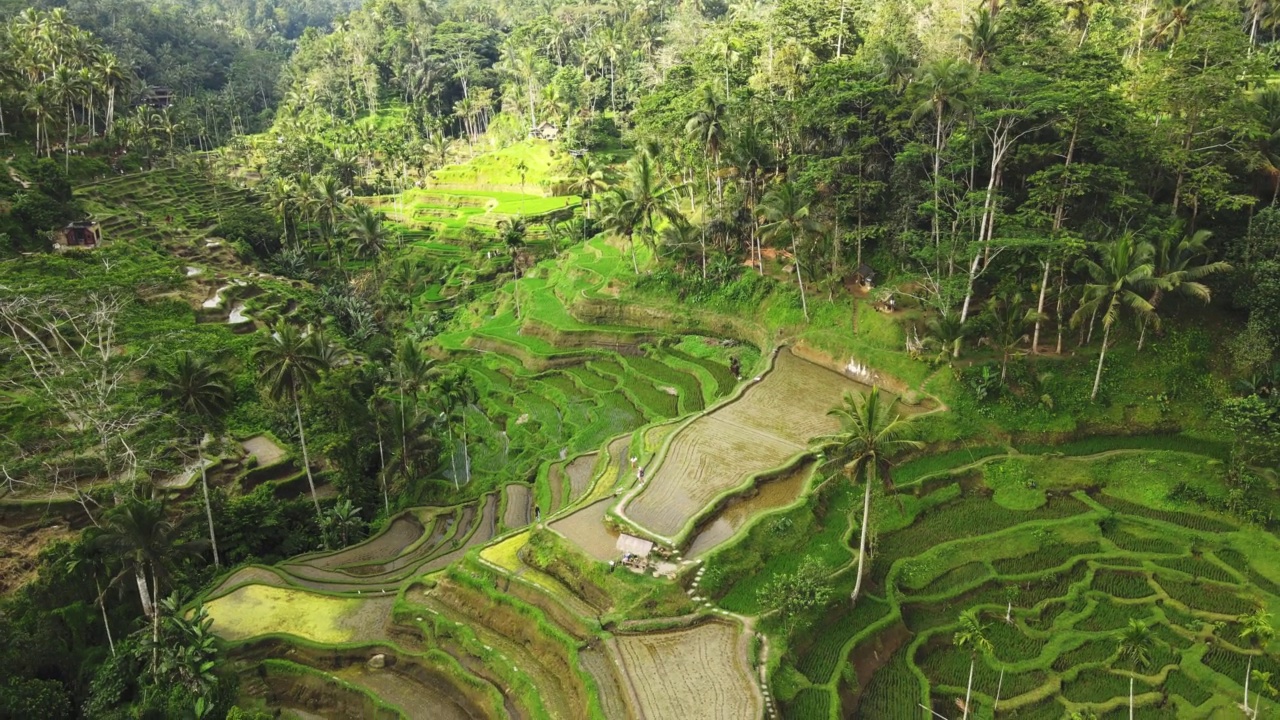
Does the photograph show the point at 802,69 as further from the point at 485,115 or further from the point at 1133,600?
the point at 485,115

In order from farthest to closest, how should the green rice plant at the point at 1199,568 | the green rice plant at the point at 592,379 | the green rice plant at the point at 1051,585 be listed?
the green rice plant at the point at 592,379 → the green rice plant at the point at 1051,585 → the green rice plant at the point at 1199,568

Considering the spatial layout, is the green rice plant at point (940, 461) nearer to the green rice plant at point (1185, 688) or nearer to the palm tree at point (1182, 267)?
the palm tree at point (1182, 267)

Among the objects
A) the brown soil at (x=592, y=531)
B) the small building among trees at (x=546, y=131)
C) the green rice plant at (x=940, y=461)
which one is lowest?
the brown soil at (x=592, y=531)

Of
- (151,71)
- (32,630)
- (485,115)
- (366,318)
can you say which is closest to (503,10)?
(485,115)

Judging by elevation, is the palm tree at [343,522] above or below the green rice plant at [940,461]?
below

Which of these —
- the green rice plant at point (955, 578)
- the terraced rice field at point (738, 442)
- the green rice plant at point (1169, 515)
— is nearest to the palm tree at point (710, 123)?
the terraced rice field at point (738, 442)

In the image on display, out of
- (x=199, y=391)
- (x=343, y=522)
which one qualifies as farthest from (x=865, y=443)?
(x=199, y=391)
